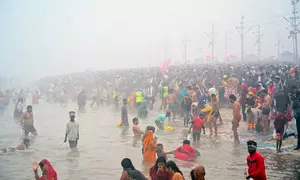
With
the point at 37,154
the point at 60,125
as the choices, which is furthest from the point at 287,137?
the point at 60,125

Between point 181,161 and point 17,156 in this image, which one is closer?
point 181,161

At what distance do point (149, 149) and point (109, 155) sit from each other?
8.88ft

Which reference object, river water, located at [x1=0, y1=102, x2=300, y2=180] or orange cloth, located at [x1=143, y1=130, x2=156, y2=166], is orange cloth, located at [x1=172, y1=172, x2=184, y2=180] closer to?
river water, located at [x1=0, y1=102, x2=300, y2=180]

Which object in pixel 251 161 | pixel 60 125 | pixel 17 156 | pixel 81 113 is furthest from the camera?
pixel 81 113

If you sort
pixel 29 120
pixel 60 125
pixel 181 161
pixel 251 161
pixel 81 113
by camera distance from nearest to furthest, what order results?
pixel 251 161 → pixel 181 161 → pixel 29 120 → pixel 60 125 → pixel 81 113

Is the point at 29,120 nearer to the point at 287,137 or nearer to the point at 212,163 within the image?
the point at 212,163

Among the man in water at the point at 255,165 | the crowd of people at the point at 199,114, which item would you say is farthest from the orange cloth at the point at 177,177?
the man in water at the point at 255,165

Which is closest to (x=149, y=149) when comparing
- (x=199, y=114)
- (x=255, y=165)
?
(x=255, y=165)

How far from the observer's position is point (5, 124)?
20.6 m

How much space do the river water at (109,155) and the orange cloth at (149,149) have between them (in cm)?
32

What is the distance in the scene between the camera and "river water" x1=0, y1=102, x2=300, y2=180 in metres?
10.1

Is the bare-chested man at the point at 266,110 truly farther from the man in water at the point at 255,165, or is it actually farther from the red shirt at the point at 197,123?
the man in water at the point at 255,165

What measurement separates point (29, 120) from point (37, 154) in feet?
6.13

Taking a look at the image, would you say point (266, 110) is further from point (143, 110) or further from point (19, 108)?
point (19, 108)
